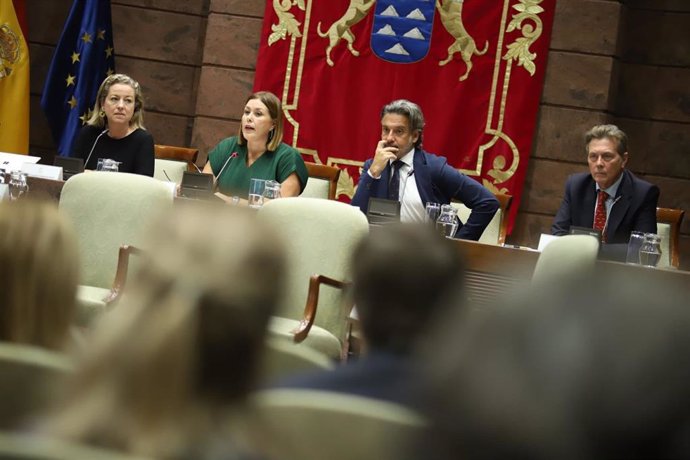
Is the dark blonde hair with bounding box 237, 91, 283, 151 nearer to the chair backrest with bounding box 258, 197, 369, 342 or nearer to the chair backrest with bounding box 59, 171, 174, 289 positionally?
the chair backrest with bounding box 59, 171, 174, 289

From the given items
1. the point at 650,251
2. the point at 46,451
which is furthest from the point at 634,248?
the point at 46,451

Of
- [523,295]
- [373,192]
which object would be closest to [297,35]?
[373,192]

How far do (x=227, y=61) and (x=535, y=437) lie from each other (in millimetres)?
6640

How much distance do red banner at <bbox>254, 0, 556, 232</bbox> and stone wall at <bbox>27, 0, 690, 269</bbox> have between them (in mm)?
133

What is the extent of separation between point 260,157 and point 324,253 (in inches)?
60.3

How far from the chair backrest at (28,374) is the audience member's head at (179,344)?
191 millimetres

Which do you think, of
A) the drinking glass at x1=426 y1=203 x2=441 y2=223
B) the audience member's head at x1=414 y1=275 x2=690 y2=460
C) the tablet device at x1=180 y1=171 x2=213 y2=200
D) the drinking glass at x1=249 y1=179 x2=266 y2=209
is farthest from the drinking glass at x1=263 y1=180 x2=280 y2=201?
the audience member's head at x1=414 y1=275 x2=690 y2=460

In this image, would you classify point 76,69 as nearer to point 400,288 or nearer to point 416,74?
point 416,74

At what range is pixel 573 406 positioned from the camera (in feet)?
2.44

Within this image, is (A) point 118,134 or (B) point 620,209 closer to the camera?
(B) point 620,209

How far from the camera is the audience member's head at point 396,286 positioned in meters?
1.67

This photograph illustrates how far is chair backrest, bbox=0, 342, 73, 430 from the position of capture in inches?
49.5

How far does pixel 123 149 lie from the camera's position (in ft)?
18.4

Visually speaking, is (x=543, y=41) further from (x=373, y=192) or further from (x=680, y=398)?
(x=680, y=398)
